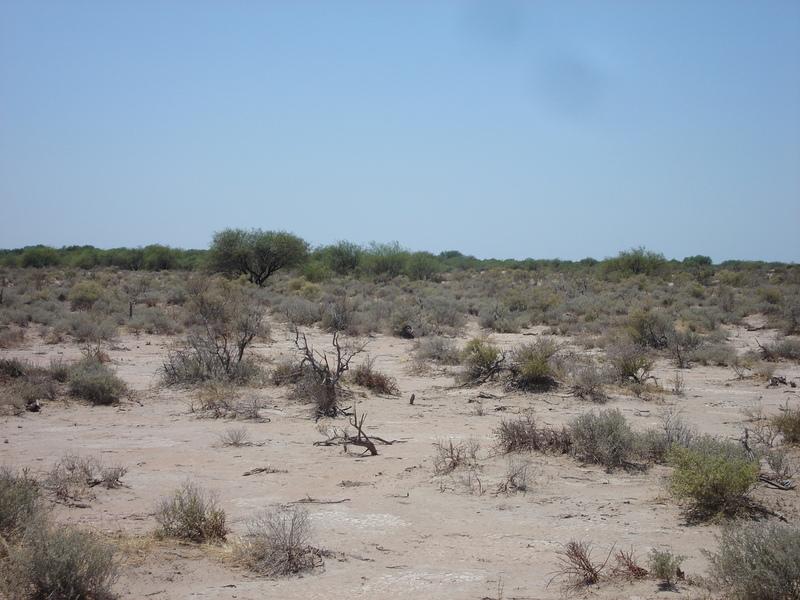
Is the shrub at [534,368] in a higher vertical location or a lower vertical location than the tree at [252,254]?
lower

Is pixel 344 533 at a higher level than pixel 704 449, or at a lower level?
lower

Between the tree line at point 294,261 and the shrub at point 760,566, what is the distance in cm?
3928

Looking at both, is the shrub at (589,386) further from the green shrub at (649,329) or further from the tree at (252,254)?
the tree at (252,254)

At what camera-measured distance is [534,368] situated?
13156mm

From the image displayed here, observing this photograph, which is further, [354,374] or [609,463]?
[354,374]

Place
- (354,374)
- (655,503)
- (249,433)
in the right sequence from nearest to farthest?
(655,503)
(249,433)
(354,374)

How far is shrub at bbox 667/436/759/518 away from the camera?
6.26m

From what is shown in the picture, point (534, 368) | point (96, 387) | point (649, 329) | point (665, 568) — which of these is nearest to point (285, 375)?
point (96, 387)

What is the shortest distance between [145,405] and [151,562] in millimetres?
7037

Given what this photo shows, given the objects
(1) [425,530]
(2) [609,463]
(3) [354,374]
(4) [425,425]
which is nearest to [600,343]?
(3) [354,374]

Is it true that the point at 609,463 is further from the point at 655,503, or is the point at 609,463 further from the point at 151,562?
the point at 151,562

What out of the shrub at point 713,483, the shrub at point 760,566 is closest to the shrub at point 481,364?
the shrub at point 713,483

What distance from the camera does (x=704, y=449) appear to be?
711cm

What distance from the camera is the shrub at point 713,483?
626cm
